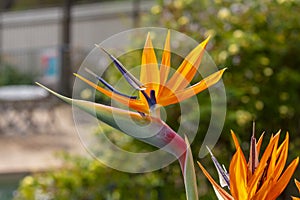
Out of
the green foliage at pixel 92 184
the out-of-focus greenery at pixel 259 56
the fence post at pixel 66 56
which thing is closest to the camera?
the green foliage at pixel 92 184

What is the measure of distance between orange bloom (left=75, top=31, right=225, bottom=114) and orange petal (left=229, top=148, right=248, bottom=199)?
0.24ft

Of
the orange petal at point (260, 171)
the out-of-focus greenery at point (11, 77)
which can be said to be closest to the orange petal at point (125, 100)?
the orange petal at point (260, 171)

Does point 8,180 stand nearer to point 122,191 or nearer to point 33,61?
point 122,191

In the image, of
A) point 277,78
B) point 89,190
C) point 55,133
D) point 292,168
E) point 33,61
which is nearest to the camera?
point 292,168

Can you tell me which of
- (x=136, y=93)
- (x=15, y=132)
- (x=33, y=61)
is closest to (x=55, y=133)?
(x=15, y=132)

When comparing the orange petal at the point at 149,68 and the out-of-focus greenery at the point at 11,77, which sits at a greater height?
the orange petal at the point at 149,68

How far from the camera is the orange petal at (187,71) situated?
0.62 meters

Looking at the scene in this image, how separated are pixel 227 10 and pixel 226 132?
1.85ft

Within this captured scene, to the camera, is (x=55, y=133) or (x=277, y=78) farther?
(x=55, y=133)

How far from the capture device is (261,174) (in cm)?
59

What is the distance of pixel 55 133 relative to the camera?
7.66 m

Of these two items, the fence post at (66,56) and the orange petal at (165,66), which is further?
the fence post at (66,56)

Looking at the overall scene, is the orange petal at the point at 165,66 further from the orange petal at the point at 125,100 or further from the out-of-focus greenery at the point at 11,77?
the out-of-focus greenery at the point at 11,77

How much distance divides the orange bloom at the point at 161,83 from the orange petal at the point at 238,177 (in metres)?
0.07
